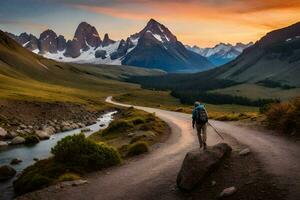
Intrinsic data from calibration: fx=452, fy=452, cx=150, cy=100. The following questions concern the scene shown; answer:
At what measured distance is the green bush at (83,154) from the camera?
124ft

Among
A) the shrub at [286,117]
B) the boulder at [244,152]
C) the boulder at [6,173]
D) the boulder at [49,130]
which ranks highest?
the shrub at [286,117]

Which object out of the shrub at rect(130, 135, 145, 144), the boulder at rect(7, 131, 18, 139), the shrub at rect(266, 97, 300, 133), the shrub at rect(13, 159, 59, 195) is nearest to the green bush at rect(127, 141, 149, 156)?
the shrub at rect(130, 135, 145, 144)

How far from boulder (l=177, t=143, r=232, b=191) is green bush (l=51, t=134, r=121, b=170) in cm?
1109

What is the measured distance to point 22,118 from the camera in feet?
336

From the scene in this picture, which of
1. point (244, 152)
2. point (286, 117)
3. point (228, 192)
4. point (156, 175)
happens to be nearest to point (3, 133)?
point (286, 117)

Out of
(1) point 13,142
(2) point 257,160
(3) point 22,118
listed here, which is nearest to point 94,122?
(3) point 22,118

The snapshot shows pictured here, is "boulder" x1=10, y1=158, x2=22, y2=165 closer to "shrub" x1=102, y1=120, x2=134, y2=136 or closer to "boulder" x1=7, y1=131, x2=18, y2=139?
"shrub" x1=102, y1=120, x2=134, y2=136

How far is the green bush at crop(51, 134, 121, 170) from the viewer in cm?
3766

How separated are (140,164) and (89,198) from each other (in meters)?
10.1

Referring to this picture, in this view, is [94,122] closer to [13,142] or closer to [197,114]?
[13,142]

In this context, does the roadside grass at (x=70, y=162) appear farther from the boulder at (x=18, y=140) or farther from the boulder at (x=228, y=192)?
the boulder at (x=18, y=140)

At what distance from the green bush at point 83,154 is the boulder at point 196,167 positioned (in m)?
11.1

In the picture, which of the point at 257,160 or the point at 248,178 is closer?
the point at 248,178

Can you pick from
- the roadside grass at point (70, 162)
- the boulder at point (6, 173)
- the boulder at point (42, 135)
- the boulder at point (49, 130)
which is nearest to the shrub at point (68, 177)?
the roadside grass at point (70, 162)
